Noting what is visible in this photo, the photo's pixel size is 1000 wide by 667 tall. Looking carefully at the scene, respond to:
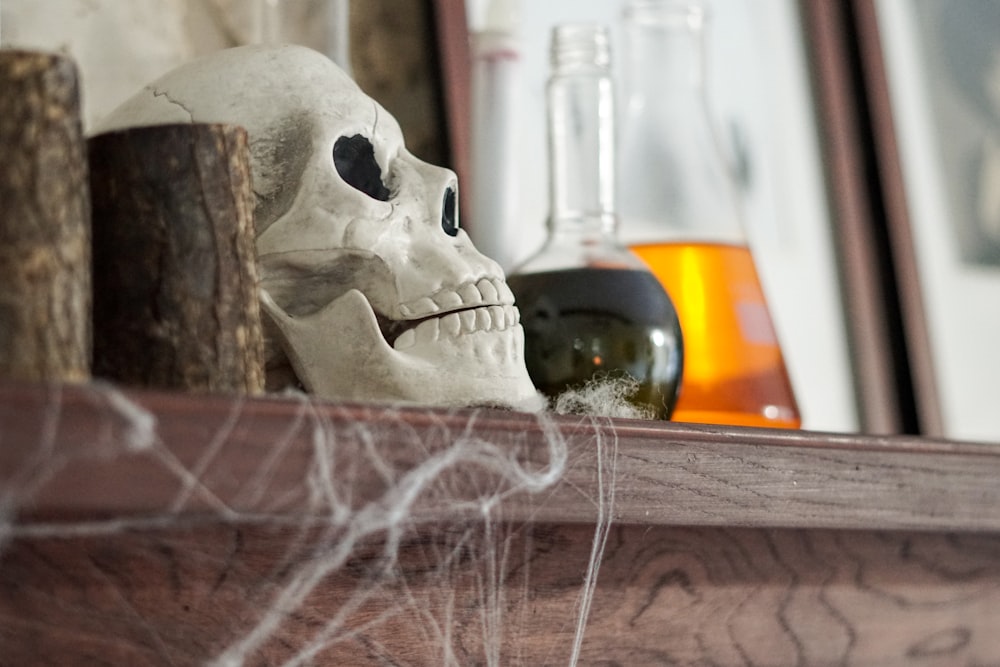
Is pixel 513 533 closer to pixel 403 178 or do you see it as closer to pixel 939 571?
pixel 403 178

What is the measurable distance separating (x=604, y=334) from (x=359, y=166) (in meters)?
0.15

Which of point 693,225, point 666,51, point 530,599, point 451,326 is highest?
point 666,51

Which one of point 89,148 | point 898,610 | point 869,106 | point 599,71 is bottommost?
point 898,610

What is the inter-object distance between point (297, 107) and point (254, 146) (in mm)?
25

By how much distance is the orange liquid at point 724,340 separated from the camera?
2.17ft

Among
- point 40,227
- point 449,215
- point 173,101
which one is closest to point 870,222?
point 449,215

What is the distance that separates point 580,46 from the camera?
648 millimetres

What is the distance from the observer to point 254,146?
48cm

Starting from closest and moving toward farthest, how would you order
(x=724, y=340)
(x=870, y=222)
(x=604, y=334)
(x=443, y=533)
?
(x=443, y=533), (x=604, y=334), (x=724, y=340), (x=870, y=222)

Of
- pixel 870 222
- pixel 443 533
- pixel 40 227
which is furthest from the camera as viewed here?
pixel 870 222

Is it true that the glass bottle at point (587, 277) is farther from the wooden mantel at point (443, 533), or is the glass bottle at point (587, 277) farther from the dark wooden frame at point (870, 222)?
the dark wooden frame at point (870, 222)

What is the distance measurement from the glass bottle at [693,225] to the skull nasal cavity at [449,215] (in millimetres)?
204

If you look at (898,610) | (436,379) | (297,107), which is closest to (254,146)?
(297,107)

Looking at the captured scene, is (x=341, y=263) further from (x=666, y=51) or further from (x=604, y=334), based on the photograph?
(x=666, y=51)
